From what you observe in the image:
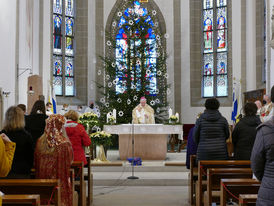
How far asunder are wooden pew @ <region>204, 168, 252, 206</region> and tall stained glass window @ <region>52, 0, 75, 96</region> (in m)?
13.9

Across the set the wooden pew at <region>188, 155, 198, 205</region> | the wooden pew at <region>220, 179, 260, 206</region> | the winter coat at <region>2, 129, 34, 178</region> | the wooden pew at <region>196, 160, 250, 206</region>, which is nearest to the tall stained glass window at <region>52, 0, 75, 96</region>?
the wooden pew at <region>188, 155, 198, 205</region>

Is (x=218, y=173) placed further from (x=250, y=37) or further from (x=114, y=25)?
(x=114, y=25)

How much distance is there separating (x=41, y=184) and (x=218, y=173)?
2356 millimetres

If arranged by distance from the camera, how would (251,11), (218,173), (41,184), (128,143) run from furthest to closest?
(251,11) → (128,143) → (218,173) → (41,184)

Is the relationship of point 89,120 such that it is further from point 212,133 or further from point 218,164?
point 218,164

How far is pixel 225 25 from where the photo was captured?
19656 millimetres

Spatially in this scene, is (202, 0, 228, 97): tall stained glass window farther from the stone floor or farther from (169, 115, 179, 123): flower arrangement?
the stone floor

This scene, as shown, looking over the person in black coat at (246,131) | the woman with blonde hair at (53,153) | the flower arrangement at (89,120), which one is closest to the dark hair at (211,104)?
the person in black coat at (246,131)

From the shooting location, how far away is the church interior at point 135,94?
621 centimetres

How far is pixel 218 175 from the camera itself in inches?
234

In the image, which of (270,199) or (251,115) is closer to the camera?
(270,199)

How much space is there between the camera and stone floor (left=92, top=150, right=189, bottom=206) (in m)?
7.78

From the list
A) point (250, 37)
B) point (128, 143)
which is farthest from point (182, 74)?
point (128, 143)

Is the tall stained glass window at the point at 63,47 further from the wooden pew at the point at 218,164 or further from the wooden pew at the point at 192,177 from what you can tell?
the wooden pew at the point at 218,164
